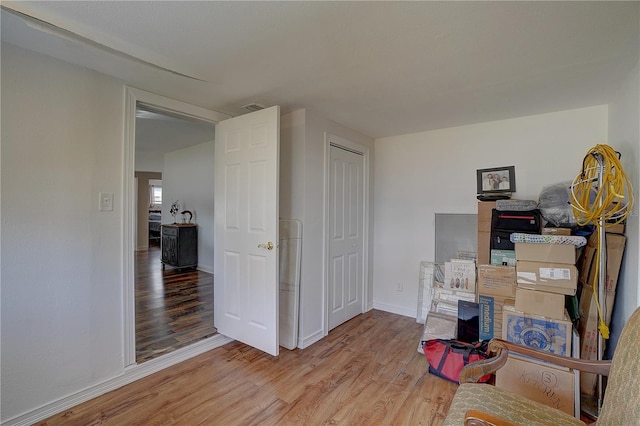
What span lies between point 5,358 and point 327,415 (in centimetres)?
195

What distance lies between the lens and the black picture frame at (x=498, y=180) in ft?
9.11

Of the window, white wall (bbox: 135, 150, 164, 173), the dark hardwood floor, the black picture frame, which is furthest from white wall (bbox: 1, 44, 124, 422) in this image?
the window

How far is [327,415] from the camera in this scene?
1797 millimetres

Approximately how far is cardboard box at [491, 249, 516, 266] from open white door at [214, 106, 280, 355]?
1.90m

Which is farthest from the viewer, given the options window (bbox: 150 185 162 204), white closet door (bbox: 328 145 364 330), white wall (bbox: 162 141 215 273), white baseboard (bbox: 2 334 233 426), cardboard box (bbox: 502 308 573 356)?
window (bbox: 150 185 162 204)

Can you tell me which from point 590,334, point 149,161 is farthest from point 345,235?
point 149,161

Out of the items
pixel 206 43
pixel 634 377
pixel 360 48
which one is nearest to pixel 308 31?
pixel 360 48

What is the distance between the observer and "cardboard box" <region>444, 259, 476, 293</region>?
2795mm

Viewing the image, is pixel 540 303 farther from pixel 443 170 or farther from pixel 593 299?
pixel 443 170

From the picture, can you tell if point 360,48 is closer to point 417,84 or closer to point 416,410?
point 417,84

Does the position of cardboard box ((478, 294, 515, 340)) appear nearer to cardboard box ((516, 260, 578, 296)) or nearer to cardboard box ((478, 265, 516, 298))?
cardboard box ((478, 265, 516, 298))

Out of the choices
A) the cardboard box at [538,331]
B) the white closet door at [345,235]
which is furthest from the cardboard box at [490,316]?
the white closet door at [345,235]

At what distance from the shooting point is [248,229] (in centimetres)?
256

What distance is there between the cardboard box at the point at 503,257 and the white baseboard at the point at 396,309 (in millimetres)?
1295
